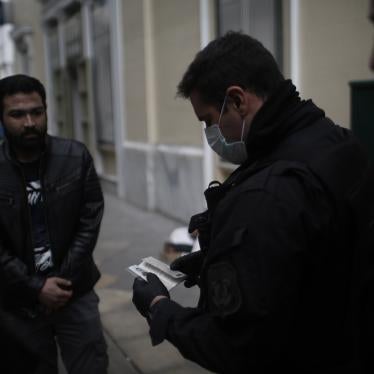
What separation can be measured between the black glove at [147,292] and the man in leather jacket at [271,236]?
0.12 meters

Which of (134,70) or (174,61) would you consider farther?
(134,70)

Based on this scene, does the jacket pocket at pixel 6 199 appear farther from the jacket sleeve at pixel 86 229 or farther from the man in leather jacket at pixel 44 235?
the jacket sleeve at pixel 86 229

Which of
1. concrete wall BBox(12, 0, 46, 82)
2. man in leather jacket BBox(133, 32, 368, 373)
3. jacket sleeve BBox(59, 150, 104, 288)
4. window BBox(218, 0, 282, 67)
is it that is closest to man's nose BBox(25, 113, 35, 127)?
jacket sleeve BBox(59, 150, 104, 288)

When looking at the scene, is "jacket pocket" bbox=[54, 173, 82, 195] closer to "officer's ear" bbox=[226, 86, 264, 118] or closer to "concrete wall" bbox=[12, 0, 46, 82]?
"officer's ear" bbox=[226, 86, 264, 118]

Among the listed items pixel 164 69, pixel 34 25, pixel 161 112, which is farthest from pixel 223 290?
pixel 34 25

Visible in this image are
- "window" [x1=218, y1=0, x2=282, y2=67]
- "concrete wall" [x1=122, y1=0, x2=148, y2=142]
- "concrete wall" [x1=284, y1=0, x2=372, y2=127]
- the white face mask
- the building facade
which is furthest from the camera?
"concrete wall" [x1=122, y1=0, x2=148, y2=142]

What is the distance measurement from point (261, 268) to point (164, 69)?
7220 mm

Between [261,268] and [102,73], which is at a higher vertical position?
[102,73]

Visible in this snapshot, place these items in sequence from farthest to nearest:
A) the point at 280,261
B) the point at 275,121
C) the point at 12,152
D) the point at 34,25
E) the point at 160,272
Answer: the point at 34,25
the point at 12,152
the point at 160,272
the point at 275,121
the point at 280,261

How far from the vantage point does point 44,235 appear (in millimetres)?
2682

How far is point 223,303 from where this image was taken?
140 cm

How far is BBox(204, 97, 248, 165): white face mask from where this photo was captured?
5.60 ft

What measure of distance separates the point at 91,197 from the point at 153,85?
→ 6167 mm

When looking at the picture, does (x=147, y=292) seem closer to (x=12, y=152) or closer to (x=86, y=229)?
(x=86, y=229)
